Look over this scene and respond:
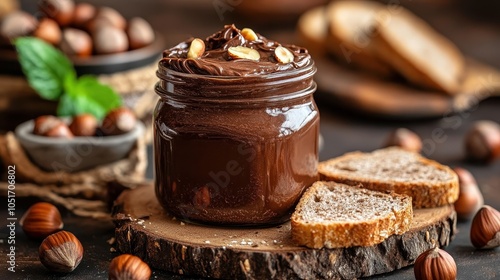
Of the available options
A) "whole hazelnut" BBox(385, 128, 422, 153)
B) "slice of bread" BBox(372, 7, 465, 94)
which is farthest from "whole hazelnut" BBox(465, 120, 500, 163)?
"slice of bread" BBox(372, 7, 465, 94)

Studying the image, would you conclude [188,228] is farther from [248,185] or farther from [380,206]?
[380,206]

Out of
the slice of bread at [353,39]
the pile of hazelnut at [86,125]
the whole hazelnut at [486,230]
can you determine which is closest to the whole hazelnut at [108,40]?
the pile of hazelnut at [86,125]

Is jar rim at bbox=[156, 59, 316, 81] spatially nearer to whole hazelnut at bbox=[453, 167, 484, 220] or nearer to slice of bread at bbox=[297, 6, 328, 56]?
whole hazelnut at bbox=[453, 167, 484, 220]

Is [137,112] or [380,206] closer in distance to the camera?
[380,206]

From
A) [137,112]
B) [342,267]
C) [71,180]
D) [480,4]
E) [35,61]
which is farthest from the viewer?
[480,4]

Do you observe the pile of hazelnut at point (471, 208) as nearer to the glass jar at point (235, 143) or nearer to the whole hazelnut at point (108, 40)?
the glass jar at point (235, 143)

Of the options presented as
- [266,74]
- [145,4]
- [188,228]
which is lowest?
[145,4]

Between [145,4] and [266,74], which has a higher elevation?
[266,74]

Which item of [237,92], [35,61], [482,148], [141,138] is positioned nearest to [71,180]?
[141,138]

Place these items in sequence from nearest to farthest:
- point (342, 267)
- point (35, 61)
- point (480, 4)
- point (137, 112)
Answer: point (342, 267), point (35, 61), point (137, 112), point (480, 4)
